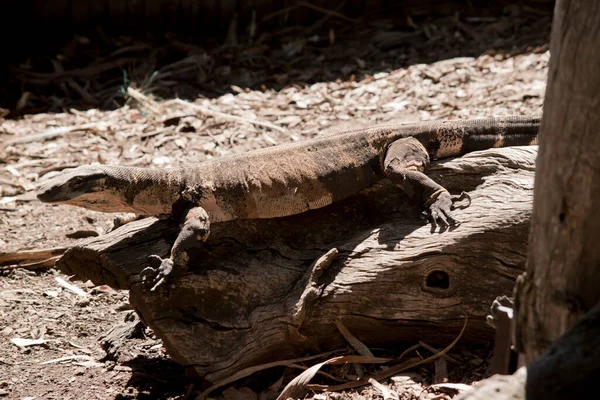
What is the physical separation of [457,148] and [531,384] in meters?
3.07

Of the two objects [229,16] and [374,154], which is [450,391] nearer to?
[374,154]

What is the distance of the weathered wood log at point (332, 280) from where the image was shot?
171 inches

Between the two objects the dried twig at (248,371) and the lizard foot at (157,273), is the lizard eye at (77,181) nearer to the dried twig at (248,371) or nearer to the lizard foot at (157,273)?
the lizard foot at (157,273)

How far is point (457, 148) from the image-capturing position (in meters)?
5.13

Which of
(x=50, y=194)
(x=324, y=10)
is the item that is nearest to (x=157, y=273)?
(x=50, y=194)

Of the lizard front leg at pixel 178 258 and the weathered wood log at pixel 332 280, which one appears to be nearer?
the weathered wood log at pixel 332 280

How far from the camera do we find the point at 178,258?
4.51 m

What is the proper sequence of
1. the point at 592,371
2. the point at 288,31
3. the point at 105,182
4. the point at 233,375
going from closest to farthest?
the point at 592,371, the point at 233,375, the point at 105,182, the point at 288,31

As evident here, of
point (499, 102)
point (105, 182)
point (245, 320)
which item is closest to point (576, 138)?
point (245, 320)

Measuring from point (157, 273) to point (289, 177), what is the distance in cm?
117

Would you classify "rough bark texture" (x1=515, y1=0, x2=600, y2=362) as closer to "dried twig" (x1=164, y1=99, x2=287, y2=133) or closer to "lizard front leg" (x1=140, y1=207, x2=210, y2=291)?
"lizard front leg" (x1=140, y1=207, x2=210, y2=291)

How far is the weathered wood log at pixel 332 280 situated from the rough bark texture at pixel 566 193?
63.6 inches

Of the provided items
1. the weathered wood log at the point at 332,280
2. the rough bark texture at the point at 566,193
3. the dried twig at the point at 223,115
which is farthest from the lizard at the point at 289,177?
the dried twig at the point at 223,115

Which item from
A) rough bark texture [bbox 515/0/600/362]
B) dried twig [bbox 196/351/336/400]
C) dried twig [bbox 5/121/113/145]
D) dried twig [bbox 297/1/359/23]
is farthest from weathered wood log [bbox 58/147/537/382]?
dried twig [bbox 297/1/359/23]
